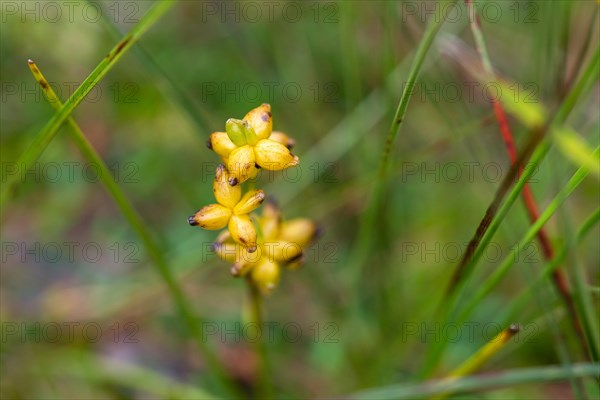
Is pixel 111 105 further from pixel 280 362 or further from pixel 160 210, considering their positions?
pixel 280 362

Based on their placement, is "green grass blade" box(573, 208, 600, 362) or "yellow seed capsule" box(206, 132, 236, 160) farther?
"green grass blade" box(573, 208, 600, 362)

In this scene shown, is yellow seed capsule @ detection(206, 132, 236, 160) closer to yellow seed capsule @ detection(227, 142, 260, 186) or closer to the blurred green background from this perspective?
yellow seed capsule @ detection(227, 142, 260, 186)

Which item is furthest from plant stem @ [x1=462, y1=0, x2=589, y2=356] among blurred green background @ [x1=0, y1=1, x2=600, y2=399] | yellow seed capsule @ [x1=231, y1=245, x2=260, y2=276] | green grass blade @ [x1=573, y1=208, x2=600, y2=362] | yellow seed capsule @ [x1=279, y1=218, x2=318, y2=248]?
yellow seed capsule @ [x1=231, y1=245, x2=260, y2=276]

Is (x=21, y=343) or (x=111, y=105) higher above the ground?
(x=111, y=105)

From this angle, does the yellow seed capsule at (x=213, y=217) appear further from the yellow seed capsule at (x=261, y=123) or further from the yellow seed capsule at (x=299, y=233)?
the yellow seed capsule at (x=299, y=233)

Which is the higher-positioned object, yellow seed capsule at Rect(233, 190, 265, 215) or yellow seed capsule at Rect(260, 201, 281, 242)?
yellow seed capsule at Rect(260, 201, 281, 242)

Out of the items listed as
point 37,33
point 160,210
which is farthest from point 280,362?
point 37,33

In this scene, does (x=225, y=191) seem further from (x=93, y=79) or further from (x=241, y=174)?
(x=93, y=79)
